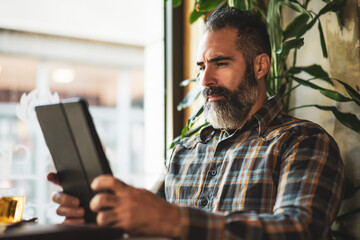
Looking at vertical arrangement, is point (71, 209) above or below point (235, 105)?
below

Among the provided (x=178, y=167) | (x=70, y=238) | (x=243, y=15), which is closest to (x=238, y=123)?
(x=178, y=167)

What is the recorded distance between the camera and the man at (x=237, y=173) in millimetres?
759

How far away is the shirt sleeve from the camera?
2.63ft

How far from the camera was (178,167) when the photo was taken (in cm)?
146

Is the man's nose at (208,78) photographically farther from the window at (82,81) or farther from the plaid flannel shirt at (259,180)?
the window at (82,81)

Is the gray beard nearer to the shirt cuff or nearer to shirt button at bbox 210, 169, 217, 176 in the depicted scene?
shirt button at bbox 210, 169, 217, 176

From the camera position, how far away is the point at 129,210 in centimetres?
73

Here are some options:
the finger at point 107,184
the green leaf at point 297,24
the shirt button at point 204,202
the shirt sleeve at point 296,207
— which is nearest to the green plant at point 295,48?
the green leaf at point 297,24

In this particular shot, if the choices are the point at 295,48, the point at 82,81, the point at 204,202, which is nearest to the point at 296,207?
the point at 204,202

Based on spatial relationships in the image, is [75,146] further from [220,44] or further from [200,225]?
[220,44]

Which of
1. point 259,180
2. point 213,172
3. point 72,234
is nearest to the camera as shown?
point 72,234

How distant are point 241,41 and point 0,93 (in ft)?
3.97

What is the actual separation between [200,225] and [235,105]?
0.72m

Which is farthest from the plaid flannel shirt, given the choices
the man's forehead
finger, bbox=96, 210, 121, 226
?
the man's forehead
